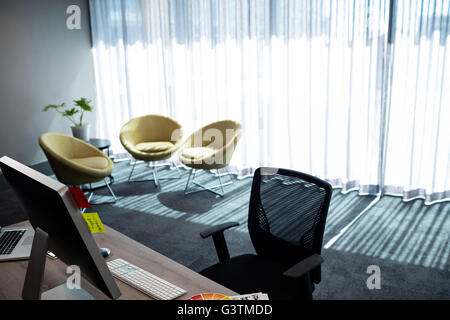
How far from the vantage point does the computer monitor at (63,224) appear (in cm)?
113

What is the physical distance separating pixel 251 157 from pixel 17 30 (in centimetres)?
342

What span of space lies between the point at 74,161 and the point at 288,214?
3077mm

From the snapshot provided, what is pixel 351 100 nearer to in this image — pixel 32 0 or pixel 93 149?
pixel 93 149

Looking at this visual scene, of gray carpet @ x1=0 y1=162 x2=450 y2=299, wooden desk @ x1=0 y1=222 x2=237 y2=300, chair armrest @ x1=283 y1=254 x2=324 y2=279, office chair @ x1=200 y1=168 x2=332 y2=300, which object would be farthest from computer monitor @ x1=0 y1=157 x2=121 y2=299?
gray carpet @ x1=0 y1=162 x2=450 y2=299

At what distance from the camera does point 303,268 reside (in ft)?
5.77

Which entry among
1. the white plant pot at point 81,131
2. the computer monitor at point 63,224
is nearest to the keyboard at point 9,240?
the computer monitor at point 63,224

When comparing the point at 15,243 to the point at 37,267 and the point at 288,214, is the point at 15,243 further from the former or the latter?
the point at 288,214

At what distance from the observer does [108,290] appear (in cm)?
121

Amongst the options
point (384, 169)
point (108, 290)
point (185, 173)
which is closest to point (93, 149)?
point (185, 173)

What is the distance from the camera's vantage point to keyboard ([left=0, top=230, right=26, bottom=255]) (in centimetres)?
187

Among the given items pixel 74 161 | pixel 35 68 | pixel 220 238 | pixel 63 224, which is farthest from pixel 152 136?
pixel 63 224

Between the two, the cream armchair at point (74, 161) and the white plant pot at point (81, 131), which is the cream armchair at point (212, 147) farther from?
the white plant pot at point (81, 131)

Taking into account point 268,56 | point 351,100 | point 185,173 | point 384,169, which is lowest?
point 185,173

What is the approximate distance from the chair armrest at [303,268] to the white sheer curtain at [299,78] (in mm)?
2916
